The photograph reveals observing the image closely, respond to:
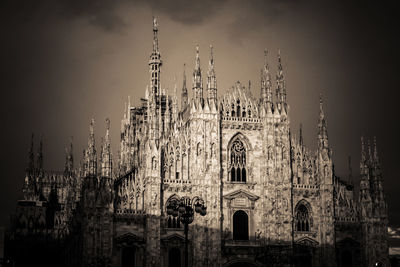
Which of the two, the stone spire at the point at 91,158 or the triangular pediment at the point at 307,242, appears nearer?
the stone spire at the point at 91,158

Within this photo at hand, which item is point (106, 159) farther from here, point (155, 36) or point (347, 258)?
point (347, 258)

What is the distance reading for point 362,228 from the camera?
62.2 metres

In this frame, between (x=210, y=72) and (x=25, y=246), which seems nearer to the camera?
(x=210, y=72)

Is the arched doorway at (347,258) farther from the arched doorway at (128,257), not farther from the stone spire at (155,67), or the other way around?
the stone spire at (155,67)

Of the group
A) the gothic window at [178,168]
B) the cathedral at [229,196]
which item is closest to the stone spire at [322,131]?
the cathedral at [229,196]

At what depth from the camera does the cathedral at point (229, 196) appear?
55812mm

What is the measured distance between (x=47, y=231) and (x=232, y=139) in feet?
112

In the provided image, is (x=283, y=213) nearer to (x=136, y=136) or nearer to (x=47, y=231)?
(x=136, y=136)

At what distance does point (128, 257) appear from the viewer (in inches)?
2203

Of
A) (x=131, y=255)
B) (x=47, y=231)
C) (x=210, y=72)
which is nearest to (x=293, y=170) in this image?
(x=210, y=72)

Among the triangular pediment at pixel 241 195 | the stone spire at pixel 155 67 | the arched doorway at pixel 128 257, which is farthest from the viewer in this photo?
the stone spire at pixel 155 67

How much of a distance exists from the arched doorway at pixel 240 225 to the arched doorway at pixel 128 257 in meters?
9.95

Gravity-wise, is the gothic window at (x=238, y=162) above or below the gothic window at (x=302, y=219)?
above

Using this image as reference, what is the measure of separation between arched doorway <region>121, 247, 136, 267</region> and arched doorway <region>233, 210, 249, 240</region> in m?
9.95
